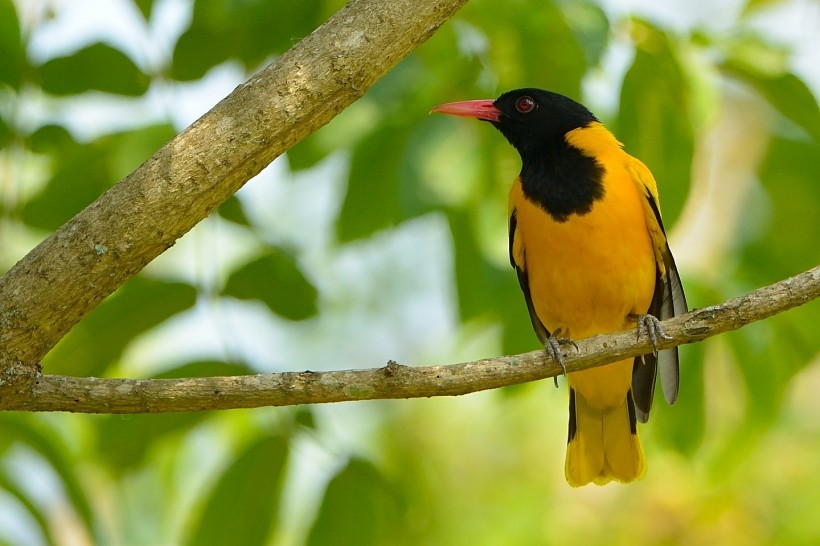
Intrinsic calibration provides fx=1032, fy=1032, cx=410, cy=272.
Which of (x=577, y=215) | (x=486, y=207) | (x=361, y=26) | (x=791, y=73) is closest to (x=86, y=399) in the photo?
(x=361, y=26)

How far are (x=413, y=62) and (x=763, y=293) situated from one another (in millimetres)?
2126

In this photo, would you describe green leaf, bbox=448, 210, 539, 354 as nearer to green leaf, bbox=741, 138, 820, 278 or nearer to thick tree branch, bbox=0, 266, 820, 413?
thick tree branch, bbox=0, 266, 820, 413

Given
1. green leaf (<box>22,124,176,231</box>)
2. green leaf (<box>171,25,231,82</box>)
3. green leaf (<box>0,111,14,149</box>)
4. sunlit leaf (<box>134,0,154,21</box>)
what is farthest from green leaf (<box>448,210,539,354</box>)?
green leaf (<box>0,111,14,149</box>)

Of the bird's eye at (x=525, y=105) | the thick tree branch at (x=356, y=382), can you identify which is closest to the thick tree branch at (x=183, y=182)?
the thick tree branch at (x=356, y=382)

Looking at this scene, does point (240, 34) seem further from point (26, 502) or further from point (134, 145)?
point (26, 502)

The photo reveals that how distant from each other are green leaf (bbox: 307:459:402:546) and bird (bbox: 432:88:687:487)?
1208 mm

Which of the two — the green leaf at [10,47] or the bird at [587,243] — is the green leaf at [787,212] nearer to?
the bird at [587,243]

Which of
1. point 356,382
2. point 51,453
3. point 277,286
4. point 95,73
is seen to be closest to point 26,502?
point 51,453

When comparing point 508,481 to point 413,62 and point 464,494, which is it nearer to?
point 464,494

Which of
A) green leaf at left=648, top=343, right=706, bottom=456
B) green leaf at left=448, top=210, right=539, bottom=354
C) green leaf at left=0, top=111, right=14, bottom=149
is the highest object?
green leaf at left=0, top=111, right=14, bottom=149

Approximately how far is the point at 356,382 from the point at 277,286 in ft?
4.38

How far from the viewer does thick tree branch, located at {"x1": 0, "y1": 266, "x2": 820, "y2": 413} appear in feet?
8.93

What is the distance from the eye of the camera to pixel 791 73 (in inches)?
162

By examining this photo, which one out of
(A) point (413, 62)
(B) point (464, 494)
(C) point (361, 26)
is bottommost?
(C) point (361, 26)
